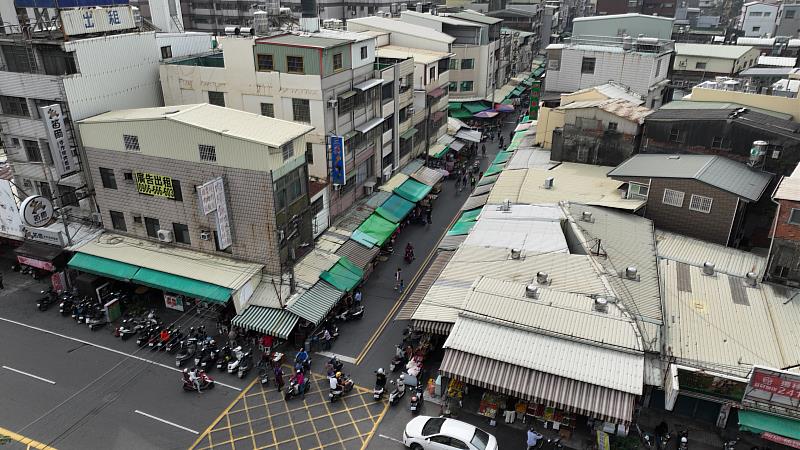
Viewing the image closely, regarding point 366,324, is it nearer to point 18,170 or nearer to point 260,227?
point 260,227

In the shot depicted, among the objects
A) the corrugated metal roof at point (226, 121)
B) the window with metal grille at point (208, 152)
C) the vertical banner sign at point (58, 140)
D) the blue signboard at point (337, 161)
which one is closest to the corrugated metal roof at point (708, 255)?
the blue signboard at point (337, 161)

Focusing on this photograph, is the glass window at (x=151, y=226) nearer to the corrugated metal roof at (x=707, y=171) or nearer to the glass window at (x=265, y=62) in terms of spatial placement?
the glass window at (x=265, y=62)

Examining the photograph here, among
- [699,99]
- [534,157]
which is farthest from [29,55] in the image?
[699,99]

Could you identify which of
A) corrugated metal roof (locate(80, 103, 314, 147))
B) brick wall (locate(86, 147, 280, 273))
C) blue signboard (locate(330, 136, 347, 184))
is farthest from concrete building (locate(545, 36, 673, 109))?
brick wall (locate(86, 147, 280, 273))

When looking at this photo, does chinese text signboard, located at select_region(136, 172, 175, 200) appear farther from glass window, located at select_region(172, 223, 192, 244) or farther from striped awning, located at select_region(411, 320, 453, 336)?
striped awning, located at select_region(411, 320, 453, 336)

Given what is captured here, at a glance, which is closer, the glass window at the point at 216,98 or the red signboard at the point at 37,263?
the red signboard at the point at 37,263

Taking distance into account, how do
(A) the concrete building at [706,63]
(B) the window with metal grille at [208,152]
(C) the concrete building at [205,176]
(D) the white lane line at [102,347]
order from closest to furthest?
(D) the white lane line at [102,347] < (C) the concrete building at [205,176] < (B) the window with metal grille at [208,152] < (A) the concrete building at [706,63]

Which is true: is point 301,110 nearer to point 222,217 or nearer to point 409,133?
point 222,217
